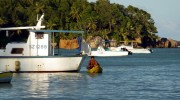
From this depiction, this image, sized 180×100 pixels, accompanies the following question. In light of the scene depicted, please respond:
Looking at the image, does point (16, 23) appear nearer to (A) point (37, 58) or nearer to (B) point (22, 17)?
(B) point (22, 17)

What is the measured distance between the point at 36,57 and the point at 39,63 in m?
0.82

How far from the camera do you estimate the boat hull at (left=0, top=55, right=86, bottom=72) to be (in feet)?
194

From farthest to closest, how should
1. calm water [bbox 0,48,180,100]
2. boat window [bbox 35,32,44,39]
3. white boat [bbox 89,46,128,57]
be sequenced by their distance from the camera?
white boat [bbox 89,46,128,57] → boat window [bbox 35,32,44,39] → calm water [bbox 0,48,180,100]

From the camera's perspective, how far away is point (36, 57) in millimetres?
58688

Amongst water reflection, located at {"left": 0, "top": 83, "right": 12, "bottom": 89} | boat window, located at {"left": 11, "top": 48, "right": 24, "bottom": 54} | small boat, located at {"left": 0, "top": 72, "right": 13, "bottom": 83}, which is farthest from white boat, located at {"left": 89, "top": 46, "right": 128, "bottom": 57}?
small boat, located at {"left": 0, "top": 72, "right": 13, "bottom": 83}

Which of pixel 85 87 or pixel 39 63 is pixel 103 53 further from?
pixel 85 87

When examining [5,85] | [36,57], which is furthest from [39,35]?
[5,85]

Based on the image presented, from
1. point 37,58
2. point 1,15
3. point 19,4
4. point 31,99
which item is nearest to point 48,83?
point 37,58

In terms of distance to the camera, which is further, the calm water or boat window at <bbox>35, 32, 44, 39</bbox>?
boat window at <bbox>35, 32, 44, 39</bbox>

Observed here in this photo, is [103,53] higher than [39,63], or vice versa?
[103,53]

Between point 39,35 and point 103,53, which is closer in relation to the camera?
point 39,35

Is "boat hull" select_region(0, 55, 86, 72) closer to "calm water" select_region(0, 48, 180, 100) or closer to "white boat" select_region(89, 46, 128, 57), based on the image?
"calm water" select_region(0, 48, 180, 100)

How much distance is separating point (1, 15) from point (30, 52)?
123498 millimetres

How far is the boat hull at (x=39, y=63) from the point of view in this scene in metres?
59.0
